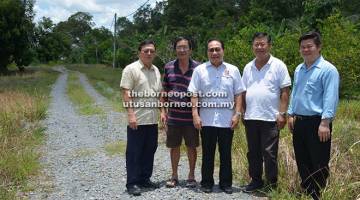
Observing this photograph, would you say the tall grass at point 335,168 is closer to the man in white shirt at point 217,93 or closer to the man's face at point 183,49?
the man in white shirt at point 217,93

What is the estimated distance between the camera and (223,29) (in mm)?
34469

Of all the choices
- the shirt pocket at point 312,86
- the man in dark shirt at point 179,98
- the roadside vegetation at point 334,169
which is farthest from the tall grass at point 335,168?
Result: the man in dark shirt at point 179,98

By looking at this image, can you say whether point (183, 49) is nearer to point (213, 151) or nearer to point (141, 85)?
point (141, 85)

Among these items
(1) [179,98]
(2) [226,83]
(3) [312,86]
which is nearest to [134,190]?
(1) [179,98]

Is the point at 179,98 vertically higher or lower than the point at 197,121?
higher

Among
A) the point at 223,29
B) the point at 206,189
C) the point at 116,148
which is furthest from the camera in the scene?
the point at 223,29

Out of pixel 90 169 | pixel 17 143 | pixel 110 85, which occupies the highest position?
pixel 110 85

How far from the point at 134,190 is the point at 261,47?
215cm

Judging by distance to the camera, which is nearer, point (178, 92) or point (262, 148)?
point (262, 148)

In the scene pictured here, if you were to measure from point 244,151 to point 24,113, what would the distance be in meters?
7.16

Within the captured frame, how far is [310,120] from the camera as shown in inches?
166

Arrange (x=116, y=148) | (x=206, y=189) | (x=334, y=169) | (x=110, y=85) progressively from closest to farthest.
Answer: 1. (x=334, y=169)
2. (x=206, y=189)
3. (x=116, y=148)
4. (x=110, y=85)

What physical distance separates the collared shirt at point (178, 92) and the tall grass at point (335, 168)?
3.79 ft

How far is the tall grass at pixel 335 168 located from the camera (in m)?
4.24
